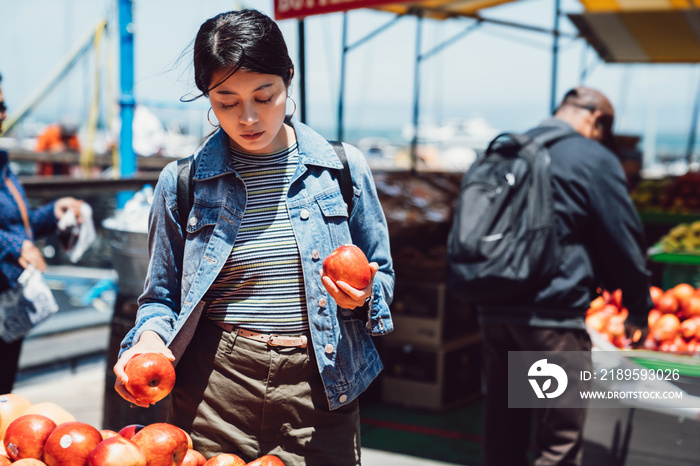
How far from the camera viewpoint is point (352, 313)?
181cm

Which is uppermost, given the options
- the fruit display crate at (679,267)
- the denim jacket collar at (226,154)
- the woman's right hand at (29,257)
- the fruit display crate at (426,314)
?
the denim jacket collar at (226,154)

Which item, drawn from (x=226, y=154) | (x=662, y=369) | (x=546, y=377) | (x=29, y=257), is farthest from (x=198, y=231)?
(x=662, y=369)

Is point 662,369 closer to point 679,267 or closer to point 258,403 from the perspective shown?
point 679,267

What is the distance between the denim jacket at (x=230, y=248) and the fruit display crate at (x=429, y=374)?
3197 mm

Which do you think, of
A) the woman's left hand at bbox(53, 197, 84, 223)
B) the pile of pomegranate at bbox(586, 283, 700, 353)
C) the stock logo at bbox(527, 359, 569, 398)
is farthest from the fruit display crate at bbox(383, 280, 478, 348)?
the woman's left hand at bbox(53, 197, 84, 223)

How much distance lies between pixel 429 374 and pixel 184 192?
3.53 meters

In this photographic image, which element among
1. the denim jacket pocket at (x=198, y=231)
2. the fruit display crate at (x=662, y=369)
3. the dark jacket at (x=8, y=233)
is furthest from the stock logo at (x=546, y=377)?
the dark jacket at (x=8, y=233)

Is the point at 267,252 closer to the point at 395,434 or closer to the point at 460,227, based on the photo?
the point at 460,227

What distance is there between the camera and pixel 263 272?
172 cm

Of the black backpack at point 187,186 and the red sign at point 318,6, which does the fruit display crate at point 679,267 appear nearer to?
the red sign at point 318,6

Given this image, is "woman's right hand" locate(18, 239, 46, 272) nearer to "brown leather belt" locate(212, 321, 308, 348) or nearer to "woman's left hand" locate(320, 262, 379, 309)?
"brown leather belt" locate(212, 321, 308, 348)

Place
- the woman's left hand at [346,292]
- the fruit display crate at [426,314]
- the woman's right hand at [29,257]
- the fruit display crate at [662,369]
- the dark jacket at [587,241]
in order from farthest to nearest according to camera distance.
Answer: the fruit display crate at [426,314], the woman's right hand at [29,257], the dark jacket at [587,241], the fruit display crate at [662,369], the woman's left hand at [346,292]

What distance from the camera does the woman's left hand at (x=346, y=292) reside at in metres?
1.55

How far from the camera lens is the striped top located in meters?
1.72
